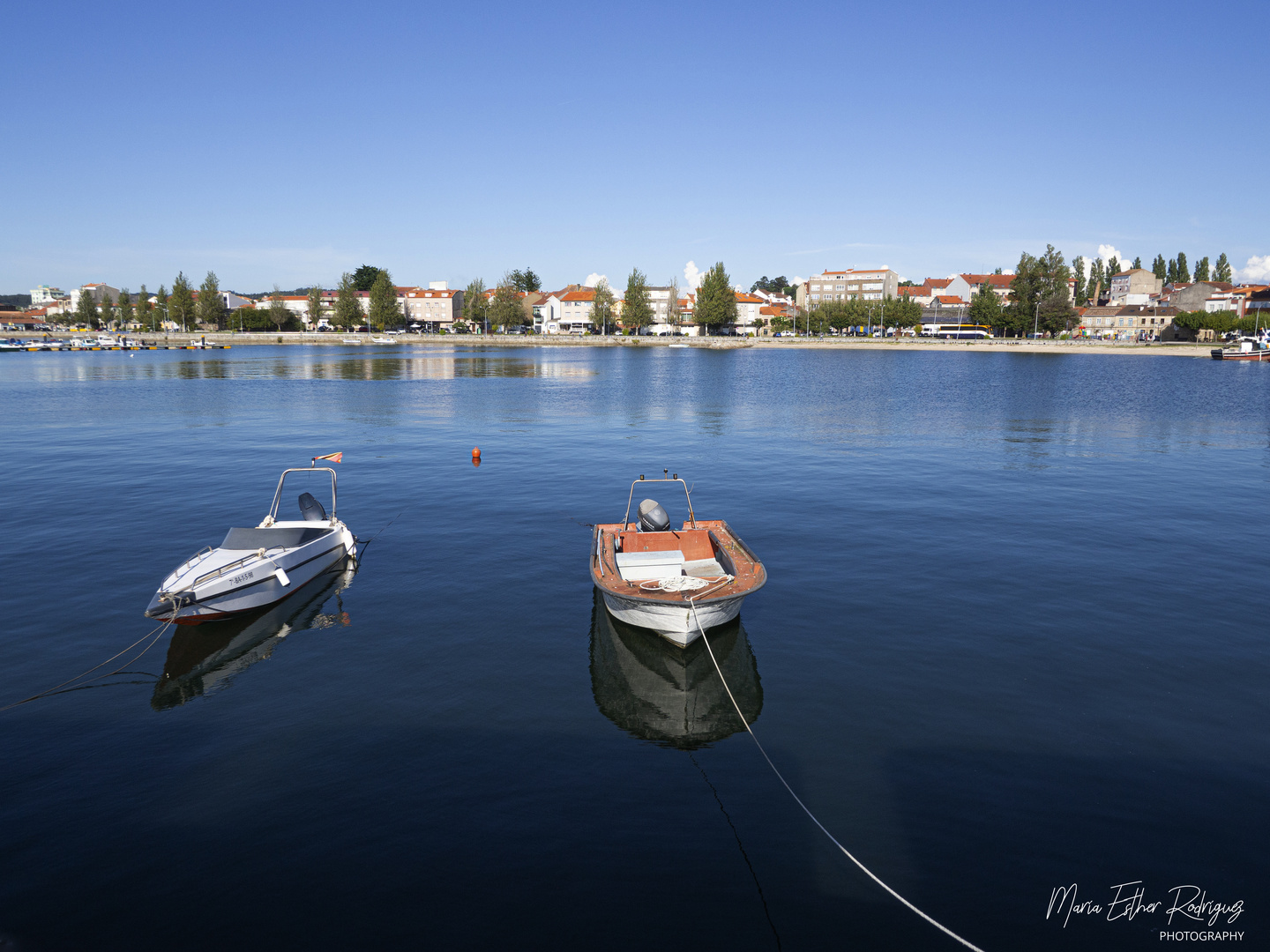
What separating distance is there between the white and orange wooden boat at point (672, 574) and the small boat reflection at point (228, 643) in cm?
777

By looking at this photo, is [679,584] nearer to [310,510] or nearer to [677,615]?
[677,615]

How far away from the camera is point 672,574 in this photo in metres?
19.8

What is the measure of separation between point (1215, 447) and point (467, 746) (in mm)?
52029

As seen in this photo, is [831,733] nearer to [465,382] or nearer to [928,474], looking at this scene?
[928,474]

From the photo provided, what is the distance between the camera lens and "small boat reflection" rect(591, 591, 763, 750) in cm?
1482

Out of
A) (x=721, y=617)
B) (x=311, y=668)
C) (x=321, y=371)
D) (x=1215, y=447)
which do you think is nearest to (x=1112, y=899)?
(x=721, y=617)

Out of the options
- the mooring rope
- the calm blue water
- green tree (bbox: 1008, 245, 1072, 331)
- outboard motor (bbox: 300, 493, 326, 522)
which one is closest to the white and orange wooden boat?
the calm blue water

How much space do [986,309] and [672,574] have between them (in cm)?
19577

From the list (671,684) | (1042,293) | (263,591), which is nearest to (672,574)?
(671,684)

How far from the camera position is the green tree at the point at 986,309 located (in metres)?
183

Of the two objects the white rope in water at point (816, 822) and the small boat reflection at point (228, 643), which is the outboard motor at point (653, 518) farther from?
the small boat reflection at point (228, 643)

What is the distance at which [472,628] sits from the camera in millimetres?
19219

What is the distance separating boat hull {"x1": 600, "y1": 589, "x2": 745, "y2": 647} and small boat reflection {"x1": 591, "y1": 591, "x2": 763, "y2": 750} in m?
0.63

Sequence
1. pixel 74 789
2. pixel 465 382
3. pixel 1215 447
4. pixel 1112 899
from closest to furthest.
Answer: pixel 1112 899 → pixel 74 789 → pixel 1215 447 → pixel 465 382
